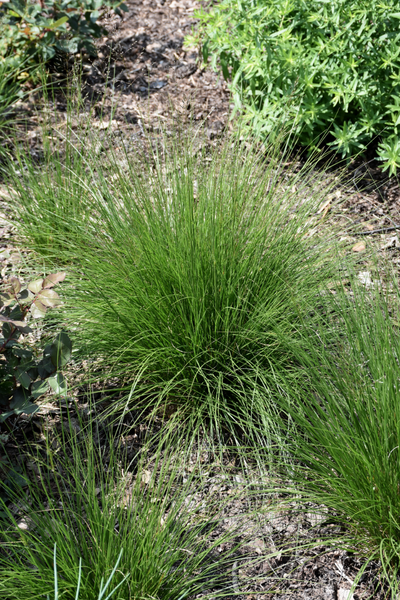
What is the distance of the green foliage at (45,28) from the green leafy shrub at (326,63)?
133 centimetres

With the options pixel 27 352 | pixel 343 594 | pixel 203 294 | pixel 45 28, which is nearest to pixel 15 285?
pixel 27 352

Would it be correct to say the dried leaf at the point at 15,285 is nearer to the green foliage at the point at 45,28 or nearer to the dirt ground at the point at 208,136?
the dirt ground at the point at 208,136

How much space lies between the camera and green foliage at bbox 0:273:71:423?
1.84m

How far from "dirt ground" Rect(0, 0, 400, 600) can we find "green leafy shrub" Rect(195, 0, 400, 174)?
0.99ft

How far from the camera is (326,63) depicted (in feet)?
10.4

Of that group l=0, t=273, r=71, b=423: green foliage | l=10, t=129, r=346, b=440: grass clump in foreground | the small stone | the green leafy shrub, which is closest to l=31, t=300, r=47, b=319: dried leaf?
l=0, t=273, r=71, b=423: green foliage

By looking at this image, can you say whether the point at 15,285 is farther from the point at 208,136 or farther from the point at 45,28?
the point at 45,28

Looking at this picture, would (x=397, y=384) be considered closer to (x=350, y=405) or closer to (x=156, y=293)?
(x=350, y=405)

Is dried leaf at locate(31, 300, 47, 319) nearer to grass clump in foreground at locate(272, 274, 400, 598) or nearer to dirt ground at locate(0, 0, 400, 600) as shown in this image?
dirt ground at locate(0, 0, 400, 600)

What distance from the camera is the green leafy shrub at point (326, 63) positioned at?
3076 mm

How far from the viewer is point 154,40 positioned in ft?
16.1

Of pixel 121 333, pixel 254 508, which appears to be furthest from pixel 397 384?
pixel 121 333

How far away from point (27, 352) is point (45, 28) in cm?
313

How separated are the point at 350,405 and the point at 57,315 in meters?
1.34
